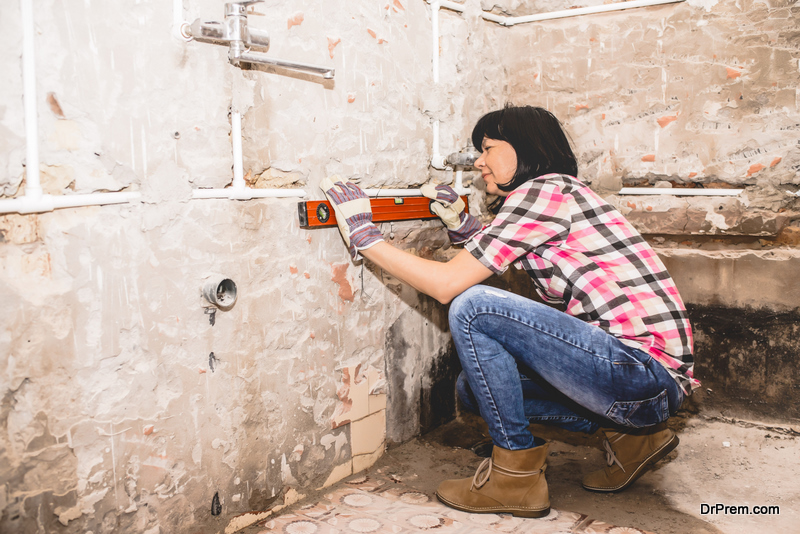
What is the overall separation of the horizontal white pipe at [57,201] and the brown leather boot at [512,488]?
1.06 m

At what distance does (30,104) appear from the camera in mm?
979

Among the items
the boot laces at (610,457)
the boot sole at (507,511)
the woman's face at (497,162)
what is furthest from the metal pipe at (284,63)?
the boot laces at (610,457)

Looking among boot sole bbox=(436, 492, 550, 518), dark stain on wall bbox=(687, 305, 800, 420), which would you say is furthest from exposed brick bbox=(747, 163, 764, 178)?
boot sole bbox=(436, 492, 550, 518)

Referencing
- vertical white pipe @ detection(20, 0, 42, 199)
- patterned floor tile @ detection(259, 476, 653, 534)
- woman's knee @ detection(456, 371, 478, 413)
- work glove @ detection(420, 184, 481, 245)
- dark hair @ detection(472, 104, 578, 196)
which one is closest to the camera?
vertical white pipe @ detection(20, 0, 42, 199)

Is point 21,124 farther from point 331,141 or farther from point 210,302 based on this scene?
point 331,141

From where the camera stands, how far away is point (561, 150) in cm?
165

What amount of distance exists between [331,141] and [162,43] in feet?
1.63

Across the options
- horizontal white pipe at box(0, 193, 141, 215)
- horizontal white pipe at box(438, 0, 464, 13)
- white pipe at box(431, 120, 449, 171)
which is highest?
horizontal white pipe at box(438, 0, 464, 13)

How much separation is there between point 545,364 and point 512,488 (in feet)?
1.08

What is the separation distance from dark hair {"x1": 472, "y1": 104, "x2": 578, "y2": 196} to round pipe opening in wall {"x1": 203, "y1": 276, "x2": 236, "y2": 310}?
829mm

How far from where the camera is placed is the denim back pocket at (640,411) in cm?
141

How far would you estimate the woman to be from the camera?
1406 millimetres

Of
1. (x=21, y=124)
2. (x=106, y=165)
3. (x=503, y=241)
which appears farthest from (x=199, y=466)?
(x=503, y=241)

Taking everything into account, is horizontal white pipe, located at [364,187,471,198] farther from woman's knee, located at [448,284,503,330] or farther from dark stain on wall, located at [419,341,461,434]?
dark stain on wall, located at [419,341,461,434]
